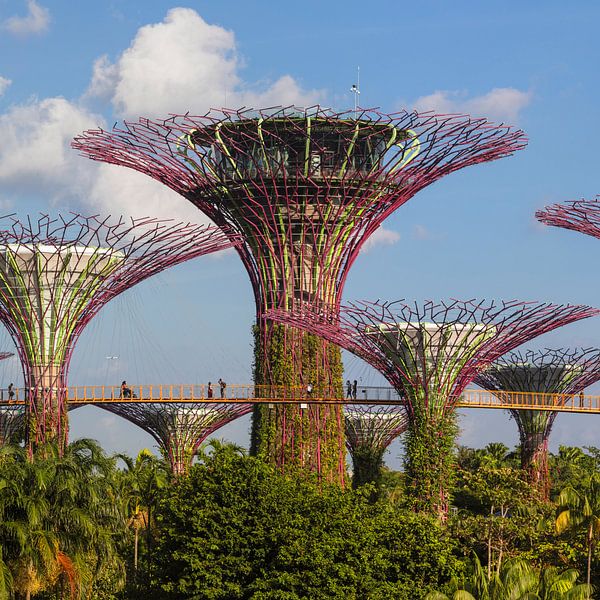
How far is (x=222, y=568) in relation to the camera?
44.5 meters

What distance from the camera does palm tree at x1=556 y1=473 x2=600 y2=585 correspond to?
48312 mm

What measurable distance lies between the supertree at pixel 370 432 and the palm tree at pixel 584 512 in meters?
44.0

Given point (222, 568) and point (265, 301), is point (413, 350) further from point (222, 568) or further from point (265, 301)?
point (222, 568)

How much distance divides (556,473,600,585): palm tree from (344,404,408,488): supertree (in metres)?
Result: 44.0

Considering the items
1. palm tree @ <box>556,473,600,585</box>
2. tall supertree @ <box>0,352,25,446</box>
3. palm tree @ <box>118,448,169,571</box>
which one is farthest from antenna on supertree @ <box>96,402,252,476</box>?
palm tree @ <box>556,473,600,585</box>

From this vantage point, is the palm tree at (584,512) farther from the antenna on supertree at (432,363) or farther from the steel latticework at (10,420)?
the steel latticework at (10,420)

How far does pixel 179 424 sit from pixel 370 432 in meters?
13.2

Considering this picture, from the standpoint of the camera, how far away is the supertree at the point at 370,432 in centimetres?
9469

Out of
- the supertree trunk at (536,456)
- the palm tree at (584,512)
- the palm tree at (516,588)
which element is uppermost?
the supertree trunk at (536,456)

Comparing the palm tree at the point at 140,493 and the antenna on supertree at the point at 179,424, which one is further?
the antenna on supertree at the point at 179,424

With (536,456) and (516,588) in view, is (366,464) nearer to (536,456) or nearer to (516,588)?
(536,456)

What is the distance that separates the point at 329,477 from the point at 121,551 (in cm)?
1724

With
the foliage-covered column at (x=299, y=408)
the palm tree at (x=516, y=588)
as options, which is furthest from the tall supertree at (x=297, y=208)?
the palm tree at (x=516, y=588)

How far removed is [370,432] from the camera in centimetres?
9556
